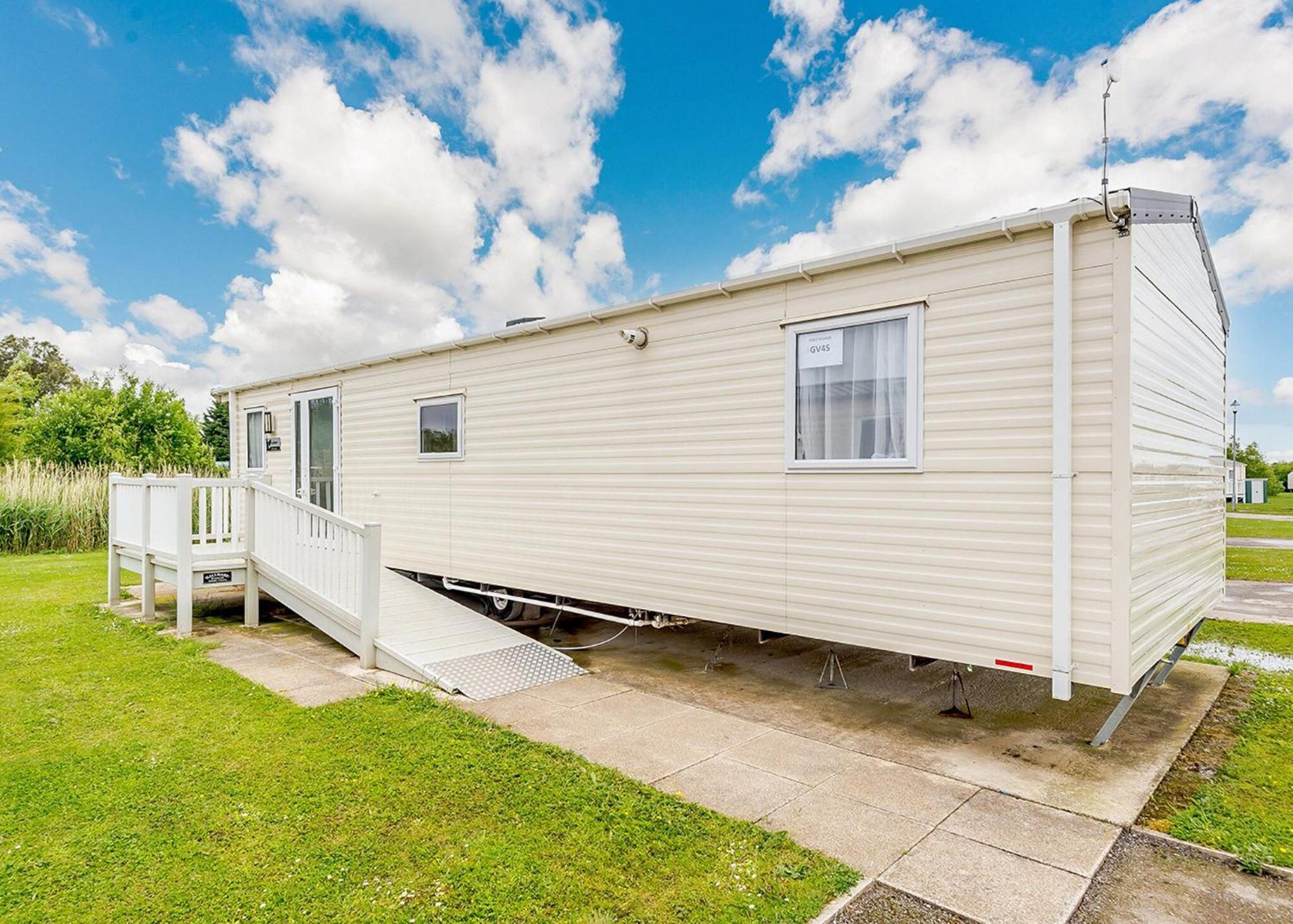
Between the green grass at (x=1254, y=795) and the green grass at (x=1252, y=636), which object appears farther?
the green grass at (x=1252, y=636)

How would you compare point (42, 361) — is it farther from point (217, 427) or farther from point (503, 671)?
point (503, 671)

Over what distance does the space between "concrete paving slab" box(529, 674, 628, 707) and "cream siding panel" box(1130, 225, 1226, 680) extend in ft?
10.8

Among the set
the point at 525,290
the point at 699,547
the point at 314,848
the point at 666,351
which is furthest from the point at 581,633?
the point at 525,290

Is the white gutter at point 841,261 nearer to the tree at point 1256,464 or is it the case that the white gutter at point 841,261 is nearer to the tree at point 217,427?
the tree at point 217,427

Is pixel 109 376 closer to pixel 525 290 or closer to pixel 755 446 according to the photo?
pixel 525 290

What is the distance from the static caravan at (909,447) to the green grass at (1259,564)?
21.8ft

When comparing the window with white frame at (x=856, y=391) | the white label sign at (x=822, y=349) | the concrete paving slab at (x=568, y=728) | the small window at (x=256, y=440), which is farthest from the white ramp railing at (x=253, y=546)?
the white label sign at (x=822, y=349)

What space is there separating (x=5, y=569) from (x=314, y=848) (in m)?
12.3

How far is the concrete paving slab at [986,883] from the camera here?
7.73 ft

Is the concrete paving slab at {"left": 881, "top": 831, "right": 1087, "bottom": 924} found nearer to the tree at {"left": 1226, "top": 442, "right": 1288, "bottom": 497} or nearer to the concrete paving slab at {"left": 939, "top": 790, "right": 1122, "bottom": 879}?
the concrete paving slab at {"left": 939, "top": 790, "right": 1122, "bottom": 879}

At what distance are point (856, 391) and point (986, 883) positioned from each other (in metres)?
2.74

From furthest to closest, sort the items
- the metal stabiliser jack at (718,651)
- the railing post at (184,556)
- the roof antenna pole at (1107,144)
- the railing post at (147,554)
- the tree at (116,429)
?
the tree at (116,429) < the railing post at (147,554) < the railing post at (184,556) < the metal stabiliser jack at (718,651) < the roof antenna pole at (1107,144)

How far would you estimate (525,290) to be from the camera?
1537 centimetres

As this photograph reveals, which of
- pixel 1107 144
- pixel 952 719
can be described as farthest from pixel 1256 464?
pixel 1107 144
